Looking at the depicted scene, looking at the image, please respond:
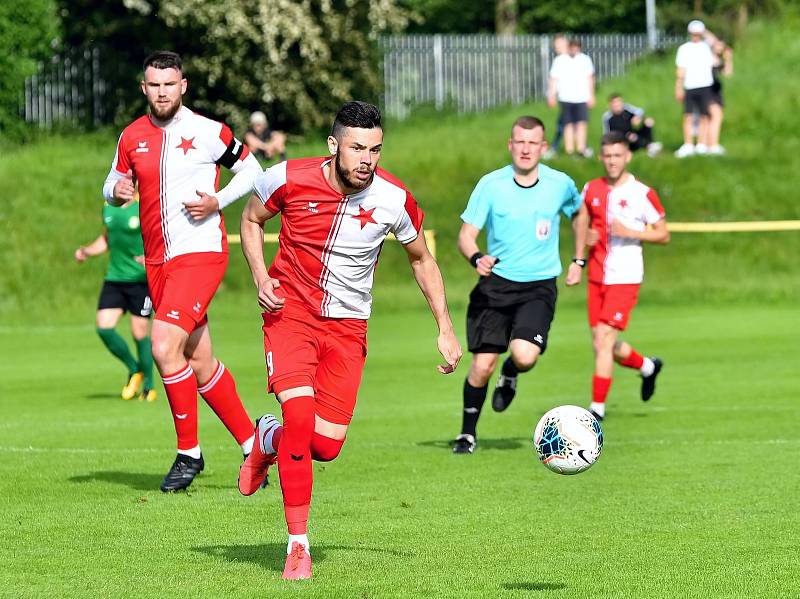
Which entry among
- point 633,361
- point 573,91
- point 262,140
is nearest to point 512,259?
point 633,361

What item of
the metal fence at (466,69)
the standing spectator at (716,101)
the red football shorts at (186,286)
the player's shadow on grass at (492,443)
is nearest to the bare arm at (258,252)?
the red football shorts at (186,286)

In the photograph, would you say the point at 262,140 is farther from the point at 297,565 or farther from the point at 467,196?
the point at 297,565

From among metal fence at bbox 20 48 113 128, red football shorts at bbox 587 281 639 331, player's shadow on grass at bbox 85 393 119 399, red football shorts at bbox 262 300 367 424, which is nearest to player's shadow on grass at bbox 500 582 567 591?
red football shorts at bbox 262 300 367 424

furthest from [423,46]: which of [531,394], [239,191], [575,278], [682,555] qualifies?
[682,555]

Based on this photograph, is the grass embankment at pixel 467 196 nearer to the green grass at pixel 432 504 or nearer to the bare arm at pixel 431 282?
the green grass at pixel 432 504

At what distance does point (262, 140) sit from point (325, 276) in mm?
23013

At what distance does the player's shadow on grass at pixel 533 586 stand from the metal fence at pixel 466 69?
3175cm

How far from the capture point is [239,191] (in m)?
10.0

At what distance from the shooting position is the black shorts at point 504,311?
1195 cm

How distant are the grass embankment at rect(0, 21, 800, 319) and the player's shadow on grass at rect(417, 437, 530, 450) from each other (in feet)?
46.5

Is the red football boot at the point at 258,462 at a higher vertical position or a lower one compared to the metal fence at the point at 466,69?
lower

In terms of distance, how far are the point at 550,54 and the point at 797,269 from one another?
47.5 ft

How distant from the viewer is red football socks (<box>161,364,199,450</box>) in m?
10.0

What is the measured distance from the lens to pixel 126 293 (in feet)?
53.7
